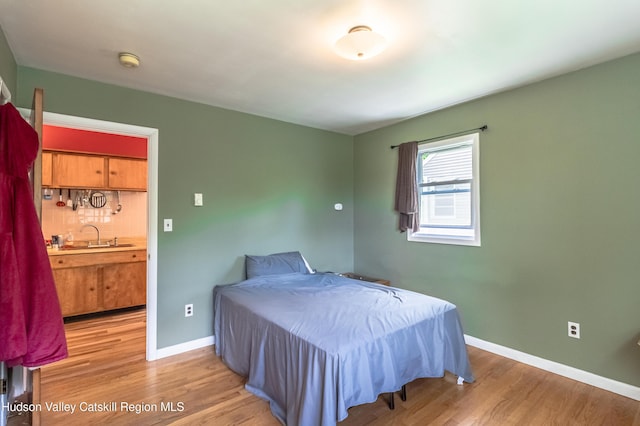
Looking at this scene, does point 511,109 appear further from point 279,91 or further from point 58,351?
point 58,351

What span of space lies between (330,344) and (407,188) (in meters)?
2.27

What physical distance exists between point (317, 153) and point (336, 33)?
2149mm

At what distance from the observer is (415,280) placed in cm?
→ 357

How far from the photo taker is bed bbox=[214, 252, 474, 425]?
1681 mm

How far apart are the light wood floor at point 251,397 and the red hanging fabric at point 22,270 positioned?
0.87 meters

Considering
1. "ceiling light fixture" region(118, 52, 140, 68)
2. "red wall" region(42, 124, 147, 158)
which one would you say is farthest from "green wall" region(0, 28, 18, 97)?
"red wall" region(42, 124, 147, 158)

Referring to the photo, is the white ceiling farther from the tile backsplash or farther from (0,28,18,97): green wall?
the tile backsplash

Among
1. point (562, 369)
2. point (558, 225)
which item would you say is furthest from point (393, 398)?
point (558, 225)

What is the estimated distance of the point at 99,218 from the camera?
4.32 meters

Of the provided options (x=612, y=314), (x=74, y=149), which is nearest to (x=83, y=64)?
(x=74, y=149)

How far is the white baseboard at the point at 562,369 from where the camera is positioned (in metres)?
2.19

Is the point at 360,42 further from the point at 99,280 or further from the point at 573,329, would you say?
the point at 99,280

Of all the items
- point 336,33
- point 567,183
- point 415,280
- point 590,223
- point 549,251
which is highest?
point 336,33

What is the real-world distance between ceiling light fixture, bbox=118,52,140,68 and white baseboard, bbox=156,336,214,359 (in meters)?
2.40
